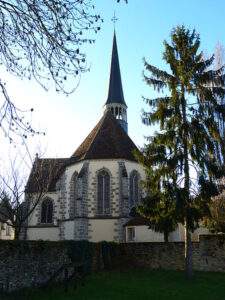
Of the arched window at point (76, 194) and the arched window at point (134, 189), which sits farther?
the arched window at point (134, 189)

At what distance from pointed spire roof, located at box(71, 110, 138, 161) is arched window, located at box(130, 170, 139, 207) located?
3.92ft

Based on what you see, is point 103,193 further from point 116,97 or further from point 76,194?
point 116,97

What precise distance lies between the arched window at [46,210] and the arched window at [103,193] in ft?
20.1

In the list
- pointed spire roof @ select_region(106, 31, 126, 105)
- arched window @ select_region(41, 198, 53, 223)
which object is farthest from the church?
pointed spire roof @ select_region(106, 31, 126, 105)

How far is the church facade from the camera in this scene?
1308 inches

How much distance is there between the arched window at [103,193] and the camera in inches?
1330

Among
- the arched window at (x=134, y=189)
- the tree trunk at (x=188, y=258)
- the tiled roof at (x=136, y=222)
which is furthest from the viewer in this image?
the arched window at (x=134, y=189)

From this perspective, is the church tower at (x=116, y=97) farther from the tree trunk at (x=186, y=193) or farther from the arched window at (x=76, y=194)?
the tree trunk at (x=186, y=193)

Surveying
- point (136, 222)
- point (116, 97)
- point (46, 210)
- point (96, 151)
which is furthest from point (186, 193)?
point (116, 97)

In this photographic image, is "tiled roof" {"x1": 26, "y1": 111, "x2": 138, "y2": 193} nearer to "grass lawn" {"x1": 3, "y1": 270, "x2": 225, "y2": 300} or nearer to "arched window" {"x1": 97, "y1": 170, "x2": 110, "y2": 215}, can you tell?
"arched window" {"x1": 97, "y1": 170, "x2": 110, "y2": 215}

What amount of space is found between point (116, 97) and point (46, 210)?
1988cm

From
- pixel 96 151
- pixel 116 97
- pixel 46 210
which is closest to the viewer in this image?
pixel 96 151

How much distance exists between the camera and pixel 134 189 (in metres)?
34.9

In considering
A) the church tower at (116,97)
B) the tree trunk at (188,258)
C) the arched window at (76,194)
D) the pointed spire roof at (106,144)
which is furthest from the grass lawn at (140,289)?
the church tower at (116,97)
